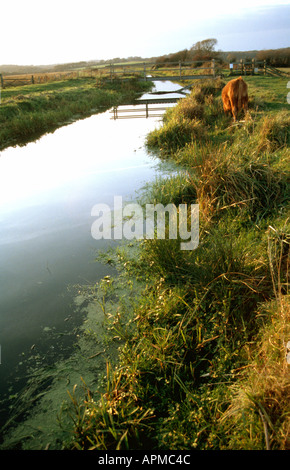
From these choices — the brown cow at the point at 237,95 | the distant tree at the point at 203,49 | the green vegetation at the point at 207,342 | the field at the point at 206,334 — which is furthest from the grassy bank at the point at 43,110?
the distant tree at the point at 203,49

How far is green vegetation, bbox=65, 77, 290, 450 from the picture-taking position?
5.45 ft

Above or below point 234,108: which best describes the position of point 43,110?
above

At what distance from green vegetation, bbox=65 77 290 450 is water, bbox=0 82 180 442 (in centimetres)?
50

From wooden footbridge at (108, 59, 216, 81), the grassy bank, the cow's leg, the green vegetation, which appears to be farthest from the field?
wooden footbridge at (108, 59, 216, 81)

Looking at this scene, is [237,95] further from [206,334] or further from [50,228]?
[206,334]

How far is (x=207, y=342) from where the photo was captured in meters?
2.26

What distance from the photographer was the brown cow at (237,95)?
7477 millimetres

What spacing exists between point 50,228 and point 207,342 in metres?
2.78

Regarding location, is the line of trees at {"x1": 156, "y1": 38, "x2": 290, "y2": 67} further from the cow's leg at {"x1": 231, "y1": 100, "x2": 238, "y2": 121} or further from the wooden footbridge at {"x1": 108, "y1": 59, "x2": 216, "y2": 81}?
the cow's leg at {"x1": 231, "y1": 100, "x2": 238, "y2": 121}

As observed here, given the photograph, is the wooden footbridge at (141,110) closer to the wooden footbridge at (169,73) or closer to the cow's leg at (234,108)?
the wooden footbridge at (169,73)

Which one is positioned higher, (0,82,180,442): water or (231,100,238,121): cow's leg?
(231,100,238,121): cow's leg

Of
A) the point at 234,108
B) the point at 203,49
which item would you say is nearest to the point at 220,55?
the point at 203,49

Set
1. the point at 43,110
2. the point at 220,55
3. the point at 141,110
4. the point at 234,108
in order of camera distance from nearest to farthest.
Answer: the point at 234,108
the point at 43,110
the point at 141,110
the point at 220,55
